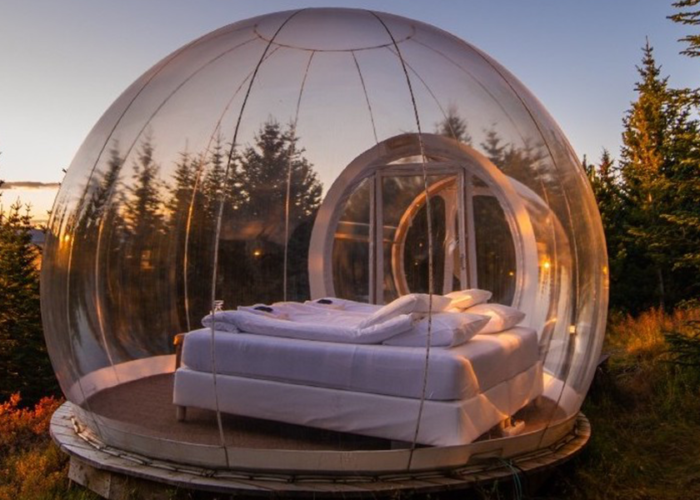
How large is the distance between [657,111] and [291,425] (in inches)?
493

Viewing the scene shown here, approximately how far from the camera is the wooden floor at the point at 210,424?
3.48 metres

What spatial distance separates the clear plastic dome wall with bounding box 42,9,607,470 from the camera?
352 cm

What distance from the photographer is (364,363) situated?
3.59 meters

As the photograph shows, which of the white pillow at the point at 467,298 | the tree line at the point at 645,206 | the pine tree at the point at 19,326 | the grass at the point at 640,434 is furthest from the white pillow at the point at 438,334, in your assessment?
the pine tree at the point at 19,326

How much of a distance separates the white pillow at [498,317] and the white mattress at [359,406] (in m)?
0.41

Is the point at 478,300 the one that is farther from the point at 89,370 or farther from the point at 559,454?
the point at 89,370

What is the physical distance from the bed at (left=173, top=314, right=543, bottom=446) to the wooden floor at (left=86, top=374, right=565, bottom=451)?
2.2 inches

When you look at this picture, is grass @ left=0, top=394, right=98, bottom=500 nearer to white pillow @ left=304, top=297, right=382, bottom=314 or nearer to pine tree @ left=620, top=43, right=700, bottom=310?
white pillow @ left=304, top=297, right=382, bottom=314

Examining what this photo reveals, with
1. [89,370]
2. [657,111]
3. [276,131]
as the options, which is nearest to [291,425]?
[89,370]

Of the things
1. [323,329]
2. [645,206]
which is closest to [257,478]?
[323,329]

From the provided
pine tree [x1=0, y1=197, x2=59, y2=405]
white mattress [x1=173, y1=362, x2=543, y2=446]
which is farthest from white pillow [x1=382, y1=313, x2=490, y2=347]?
pine tree [x1=0, y1=197, x2=59, y2=405]

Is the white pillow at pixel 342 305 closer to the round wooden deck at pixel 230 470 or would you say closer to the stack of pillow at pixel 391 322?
the stack of pillow at pixel 391 322

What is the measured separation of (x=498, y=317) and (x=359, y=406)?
1.46 metres

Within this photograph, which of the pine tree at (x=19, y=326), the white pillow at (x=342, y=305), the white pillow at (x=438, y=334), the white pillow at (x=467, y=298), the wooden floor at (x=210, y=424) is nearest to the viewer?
the wooden floor at (x=210, y=424)
